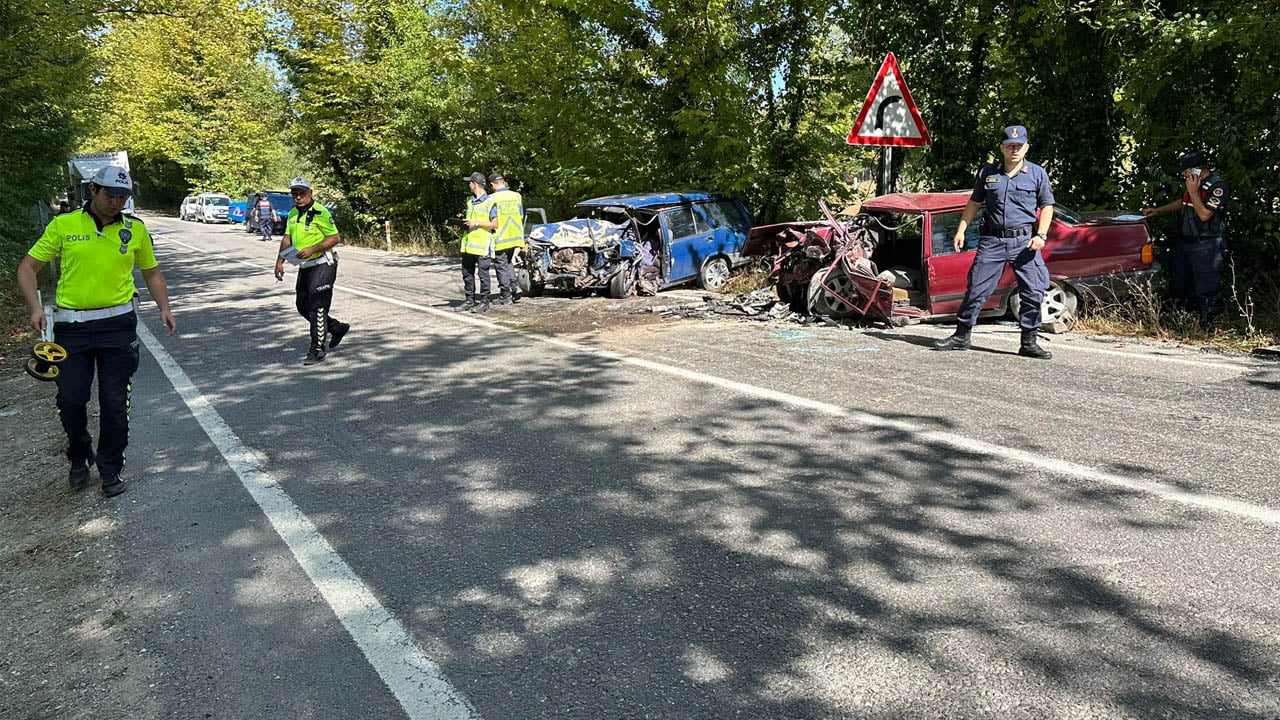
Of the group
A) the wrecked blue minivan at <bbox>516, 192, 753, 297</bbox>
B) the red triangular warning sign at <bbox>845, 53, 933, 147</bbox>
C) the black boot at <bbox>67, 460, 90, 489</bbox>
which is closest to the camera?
the black boot at <bbox>67, 460, 90, 489</bbox>

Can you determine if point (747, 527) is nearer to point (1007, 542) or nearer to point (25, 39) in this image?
point (1007, 542)

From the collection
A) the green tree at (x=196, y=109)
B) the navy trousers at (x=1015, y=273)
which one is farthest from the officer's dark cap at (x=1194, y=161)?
the green tree at (x=196, y=109)

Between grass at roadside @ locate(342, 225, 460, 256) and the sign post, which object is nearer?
the sign post

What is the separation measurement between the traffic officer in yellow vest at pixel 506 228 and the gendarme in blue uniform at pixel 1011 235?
6162mm

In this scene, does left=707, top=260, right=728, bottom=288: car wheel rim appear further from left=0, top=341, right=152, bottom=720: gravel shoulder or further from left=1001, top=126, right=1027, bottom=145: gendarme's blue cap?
left=0, top=341, right=152, bottom=720: gravel shoulder

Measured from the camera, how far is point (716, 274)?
1345cm

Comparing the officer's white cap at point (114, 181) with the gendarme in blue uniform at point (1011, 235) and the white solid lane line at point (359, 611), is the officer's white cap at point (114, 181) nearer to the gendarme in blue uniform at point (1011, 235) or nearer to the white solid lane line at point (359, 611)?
the white solid lane line at point (359, 611)

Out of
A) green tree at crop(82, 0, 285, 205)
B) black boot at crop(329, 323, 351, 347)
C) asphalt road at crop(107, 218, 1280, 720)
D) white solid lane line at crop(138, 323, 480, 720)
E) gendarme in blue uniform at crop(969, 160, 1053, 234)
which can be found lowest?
white solid lane line at crop(138, 323, 480, 720)

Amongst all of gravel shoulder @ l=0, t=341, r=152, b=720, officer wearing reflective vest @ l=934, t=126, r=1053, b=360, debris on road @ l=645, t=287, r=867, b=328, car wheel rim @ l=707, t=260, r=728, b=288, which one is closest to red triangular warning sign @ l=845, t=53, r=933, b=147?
officer wearing reflective vest @ l=934, t=126, r=1053, b=360

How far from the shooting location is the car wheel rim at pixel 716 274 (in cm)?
1338

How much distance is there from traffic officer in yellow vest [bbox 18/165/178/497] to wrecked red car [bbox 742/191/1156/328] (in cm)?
704

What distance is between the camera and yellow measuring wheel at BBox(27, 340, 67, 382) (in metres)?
4.79

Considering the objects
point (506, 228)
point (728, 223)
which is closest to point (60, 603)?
point (506, 228)

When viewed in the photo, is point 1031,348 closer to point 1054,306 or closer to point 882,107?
point 1054,306
